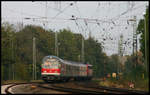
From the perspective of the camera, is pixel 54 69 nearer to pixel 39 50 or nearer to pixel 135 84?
pixel 135 84

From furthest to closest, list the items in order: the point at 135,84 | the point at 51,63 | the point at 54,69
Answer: the point at 51,63
the point at 54,69
the point at 135,84

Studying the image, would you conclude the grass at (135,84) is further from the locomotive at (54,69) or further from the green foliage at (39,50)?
the green foliage at (39,50)

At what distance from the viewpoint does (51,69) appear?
35812 mm

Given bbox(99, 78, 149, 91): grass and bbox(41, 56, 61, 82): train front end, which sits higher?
bbox(41, 56, 61, 82): train front end

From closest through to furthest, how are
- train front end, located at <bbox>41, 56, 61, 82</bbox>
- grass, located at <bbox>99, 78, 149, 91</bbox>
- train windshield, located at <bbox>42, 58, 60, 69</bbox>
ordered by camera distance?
grass, located at <bbox>99, 78, 149, 91</bbox> < train front end, located at <bbox>41, 56, 61, 82</bbox> < train windshield, located at <bbox>42, 58, 60, 69</bbox>

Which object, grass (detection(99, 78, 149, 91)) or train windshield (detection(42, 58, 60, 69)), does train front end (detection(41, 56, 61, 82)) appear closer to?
train windshield (detection(42, 58, 60, 69))

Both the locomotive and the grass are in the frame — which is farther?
the locomotive

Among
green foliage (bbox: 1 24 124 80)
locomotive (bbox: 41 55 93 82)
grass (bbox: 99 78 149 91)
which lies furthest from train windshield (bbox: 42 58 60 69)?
green foliage (bbox: 1 24 124 80)

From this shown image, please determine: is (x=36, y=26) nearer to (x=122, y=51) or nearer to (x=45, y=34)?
→ (x=45, y=34)

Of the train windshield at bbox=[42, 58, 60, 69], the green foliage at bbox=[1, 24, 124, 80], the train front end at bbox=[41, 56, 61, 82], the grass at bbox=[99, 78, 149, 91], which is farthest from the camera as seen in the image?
the green foliage at bbox=[1, 24, 124, 80]

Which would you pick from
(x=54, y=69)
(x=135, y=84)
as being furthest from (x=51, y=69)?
(x=135, y=84)

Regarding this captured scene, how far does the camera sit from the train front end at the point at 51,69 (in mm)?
35625

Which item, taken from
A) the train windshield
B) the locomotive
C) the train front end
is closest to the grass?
the locomotive

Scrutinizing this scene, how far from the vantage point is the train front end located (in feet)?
117
